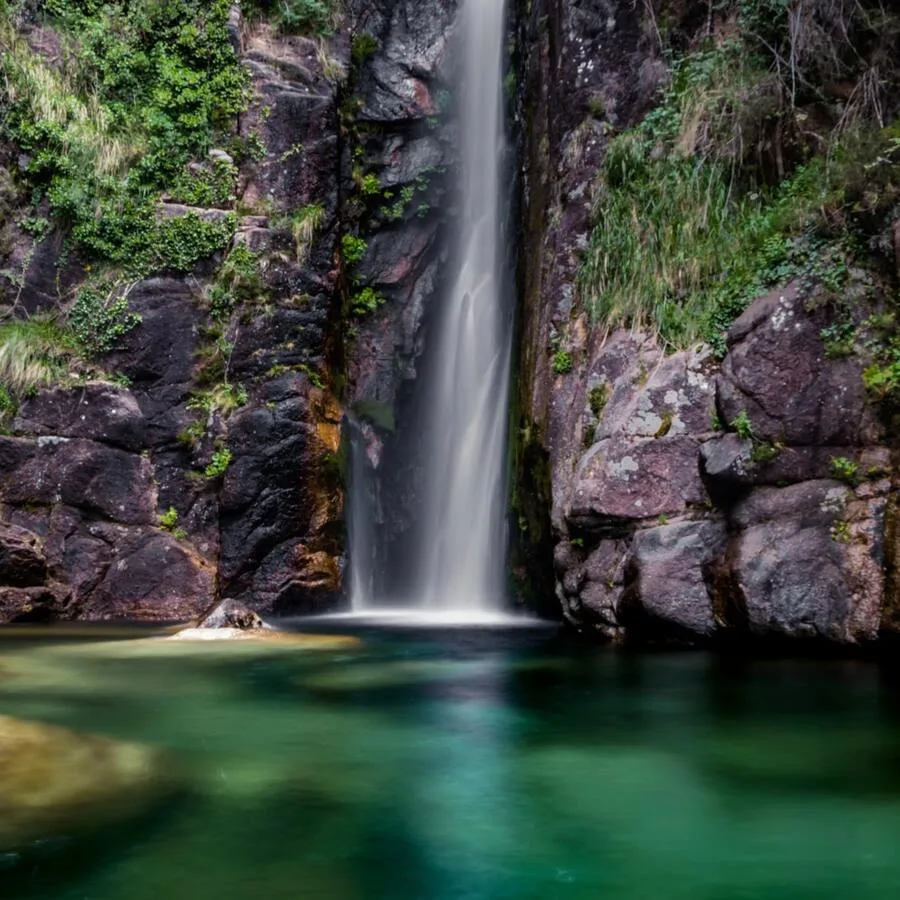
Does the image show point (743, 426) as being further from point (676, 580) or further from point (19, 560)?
point (19, 560)

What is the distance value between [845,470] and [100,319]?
9.47m

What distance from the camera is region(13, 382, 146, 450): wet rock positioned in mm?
12281

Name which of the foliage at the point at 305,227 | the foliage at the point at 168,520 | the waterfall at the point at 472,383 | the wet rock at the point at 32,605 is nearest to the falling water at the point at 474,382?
the waterfall at the point at 472,383

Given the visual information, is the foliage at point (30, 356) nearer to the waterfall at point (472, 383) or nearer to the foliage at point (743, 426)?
the waterfall at point (472, 383)

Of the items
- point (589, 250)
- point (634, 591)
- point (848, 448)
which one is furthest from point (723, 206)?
point (634, 591)

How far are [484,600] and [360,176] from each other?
6.87 m

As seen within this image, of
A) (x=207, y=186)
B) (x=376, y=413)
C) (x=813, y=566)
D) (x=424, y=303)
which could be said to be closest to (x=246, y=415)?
(x=376, y=413)

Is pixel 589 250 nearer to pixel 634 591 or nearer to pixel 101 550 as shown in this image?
pixel 634 591

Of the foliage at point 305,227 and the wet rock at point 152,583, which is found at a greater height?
the foliage at point 305,227

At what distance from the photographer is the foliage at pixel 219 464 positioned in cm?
1221

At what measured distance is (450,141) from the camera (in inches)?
606

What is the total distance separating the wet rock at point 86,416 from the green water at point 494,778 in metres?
5.31

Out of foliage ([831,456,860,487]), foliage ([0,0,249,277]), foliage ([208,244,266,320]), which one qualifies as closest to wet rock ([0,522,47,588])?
foliage ([208,244,266,320])

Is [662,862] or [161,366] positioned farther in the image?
[161,366]
